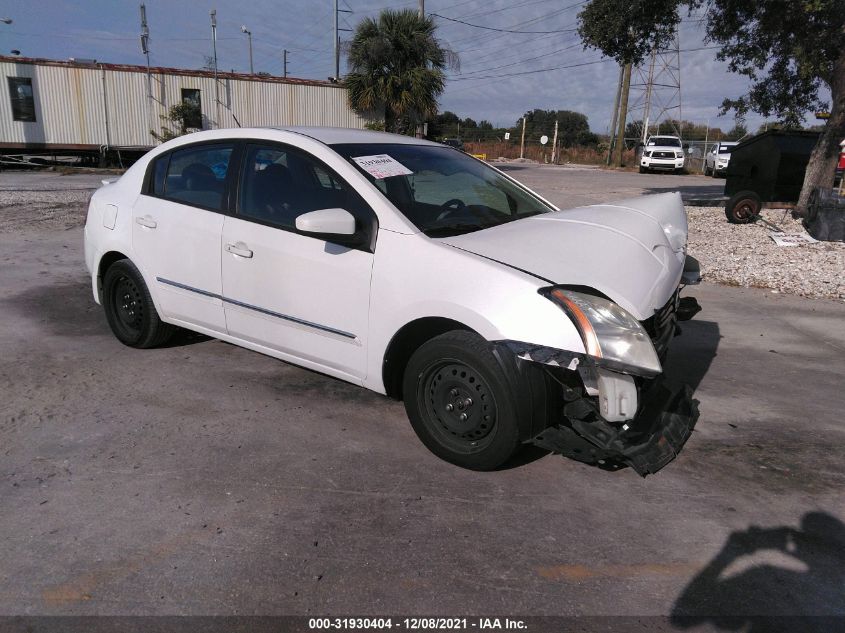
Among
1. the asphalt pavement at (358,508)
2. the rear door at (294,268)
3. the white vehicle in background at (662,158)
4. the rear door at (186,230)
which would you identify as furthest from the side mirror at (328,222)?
the white vehicle in background at (662,158)

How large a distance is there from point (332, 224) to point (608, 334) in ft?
4.83

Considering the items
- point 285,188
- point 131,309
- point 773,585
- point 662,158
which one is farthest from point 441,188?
point 662,158

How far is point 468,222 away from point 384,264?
669 millimetres

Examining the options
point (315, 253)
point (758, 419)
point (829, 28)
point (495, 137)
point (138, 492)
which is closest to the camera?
point (138, 492)

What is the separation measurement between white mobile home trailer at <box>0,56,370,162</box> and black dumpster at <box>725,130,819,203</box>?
1956 centimetres

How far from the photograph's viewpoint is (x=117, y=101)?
25.6m

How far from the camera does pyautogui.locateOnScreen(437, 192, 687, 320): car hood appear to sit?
3.10m

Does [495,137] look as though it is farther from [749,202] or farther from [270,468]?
[270,468]

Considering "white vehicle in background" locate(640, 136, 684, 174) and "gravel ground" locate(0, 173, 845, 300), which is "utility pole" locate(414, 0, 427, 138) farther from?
"gravel ground" locate(0, 173, 845, 300)

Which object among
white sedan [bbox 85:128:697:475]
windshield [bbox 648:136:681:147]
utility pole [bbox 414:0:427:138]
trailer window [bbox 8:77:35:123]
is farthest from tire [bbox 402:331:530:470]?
windshield [bbox 648:136:681:147]

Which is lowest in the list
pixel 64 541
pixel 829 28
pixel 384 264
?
pixel 64 541

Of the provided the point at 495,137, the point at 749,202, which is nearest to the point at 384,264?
the point at 749,202

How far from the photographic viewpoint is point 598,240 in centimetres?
351

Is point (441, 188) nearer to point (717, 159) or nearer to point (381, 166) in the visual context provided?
point (381, 166)
